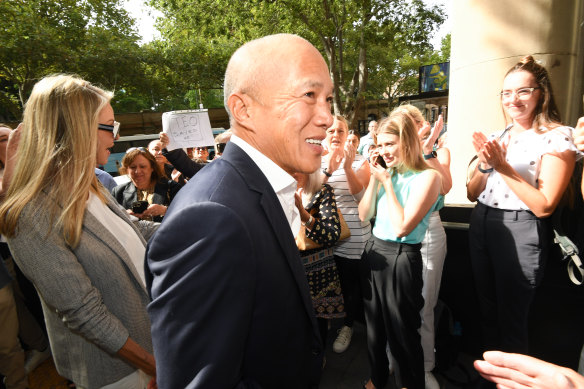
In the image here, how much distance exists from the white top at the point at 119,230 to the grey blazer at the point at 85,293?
56 millimetres

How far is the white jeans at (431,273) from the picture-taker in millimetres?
2631

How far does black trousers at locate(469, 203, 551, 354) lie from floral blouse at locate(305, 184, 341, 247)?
3.64 ft

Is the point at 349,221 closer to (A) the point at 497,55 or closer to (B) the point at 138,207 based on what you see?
(B) the point at 138,207

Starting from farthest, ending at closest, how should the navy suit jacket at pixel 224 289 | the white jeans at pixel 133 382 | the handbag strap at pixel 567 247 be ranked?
the handbag strap at pixel 567 247, the white jeans at pixel 133 382, the navy suit jacket at pixel 224 289

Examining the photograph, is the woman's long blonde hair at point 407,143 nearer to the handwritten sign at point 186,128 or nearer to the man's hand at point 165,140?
the handwritten sign at point 186,128

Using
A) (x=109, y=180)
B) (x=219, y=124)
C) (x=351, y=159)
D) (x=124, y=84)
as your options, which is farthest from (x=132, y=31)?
(x=351, y=159)

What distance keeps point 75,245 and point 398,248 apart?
1937 mm

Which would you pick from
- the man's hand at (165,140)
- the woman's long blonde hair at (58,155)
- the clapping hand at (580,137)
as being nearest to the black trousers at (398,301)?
the clapping hand at (580,137)

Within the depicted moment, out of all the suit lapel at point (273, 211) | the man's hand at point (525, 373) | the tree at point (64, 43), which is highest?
the tree at point (64, 43)

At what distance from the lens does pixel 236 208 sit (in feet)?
2.98

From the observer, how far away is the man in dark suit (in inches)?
33.5

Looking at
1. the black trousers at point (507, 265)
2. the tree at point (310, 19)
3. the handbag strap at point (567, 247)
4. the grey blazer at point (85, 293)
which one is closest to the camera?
the grey blazer at point (85, 293)

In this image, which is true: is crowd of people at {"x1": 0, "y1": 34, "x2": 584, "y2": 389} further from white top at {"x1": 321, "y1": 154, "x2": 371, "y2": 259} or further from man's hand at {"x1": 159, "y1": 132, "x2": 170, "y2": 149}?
man's hand at {"x1": 159, "y1": 132, "x2": 170, "y2": 149}

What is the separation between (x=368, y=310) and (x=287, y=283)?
70.8 inches
